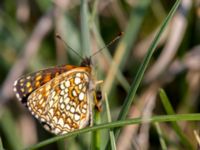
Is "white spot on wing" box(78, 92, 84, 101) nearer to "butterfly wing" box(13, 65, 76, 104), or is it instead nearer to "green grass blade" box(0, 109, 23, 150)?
"butterfly wing" box(13, 65, 76, 104)

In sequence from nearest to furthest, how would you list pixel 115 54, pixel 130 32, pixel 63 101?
pixel 63 101
pixel 130 32
pixel 115 54

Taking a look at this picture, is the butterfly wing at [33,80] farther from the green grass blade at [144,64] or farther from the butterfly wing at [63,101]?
the green grass blade at [144,64]

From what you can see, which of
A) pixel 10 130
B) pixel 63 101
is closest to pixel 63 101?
pixel 63 101

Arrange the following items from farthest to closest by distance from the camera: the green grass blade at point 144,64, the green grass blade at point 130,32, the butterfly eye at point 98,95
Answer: the green grass blade at point 130,32 < the butterfly eye at point 98,95 < the green grass blade at point 144,64

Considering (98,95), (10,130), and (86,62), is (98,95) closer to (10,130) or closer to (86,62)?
(86,62)

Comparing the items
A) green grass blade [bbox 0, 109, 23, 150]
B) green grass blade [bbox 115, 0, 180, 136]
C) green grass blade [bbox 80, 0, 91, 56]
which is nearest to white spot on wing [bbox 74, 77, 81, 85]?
green grass blade [bbox 80, 0, 91, 56]

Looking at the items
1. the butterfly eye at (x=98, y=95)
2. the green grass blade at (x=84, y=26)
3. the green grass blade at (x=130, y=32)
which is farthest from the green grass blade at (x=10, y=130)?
the green grass blade at (x=84, y=26)

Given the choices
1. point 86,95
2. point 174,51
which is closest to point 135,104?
point 174,51
